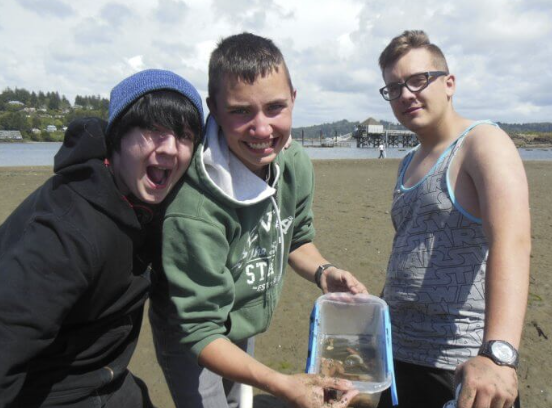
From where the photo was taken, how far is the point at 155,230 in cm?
212

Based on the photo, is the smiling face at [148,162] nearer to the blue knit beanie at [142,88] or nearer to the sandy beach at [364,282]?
the blue knit beanie at [142,88]

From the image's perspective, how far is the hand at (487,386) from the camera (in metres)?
1.58

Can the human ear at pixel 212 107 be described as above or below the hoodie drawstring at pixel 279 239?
above

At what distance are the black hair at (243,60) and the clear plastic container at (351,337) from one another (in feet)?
4.28

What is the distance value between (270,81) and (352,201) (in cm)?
1084

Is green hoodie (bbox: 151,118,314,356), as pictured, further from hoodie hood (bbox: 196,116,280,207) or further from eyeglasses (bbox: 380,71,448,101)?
eyeglasses (bbox: 380,71,448,101)

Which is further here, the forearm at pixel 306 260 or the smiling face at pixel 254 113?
the forearm at pixel 306 260

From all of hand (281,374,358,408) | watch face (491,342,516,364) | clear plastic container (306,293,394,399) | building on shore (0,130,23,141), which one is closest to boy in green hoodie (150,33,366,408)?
hand (281,374,358,408)

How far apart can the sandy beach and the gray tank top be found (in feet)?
6.16

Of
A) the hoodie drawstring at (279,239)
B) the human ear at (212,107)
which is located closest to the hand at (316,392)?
the hoodie drawstring at (279,239)

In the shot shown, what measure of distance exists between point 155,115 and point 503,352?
169 centimetres

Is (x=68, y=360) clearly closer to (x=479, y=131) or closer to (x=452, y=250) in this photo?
(x=452, y=250)

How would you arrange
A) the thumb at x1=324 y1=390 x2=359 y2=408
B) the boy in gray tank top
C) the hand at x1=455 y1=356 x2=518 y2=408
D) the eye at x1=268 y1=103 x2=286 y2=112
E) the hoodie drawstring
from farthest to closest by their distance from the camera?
the hoodie drawstring
the eye at x1=268 y1=103 x2=286 y2=112
the boy in gray tank top
the thumb at x1=324 y1=390 x2=359 y2=408
the hand at x1=455 y1=356 x2=518 y2=408

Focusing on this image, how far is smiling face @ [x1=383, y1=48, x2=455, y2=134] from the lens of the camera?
254cm
